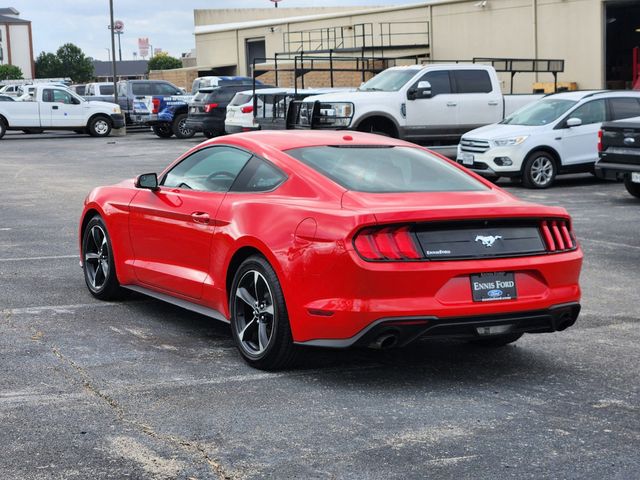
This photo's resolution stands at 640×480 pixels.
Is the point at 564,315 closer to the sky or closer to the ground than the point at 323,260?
closer to the ground

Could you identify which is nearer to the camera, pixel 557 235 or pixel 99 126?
pixel 557 235

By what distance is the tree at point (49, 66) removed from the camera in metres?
151

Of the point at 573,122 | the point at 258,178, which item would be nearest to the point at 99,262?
the point at 258,178

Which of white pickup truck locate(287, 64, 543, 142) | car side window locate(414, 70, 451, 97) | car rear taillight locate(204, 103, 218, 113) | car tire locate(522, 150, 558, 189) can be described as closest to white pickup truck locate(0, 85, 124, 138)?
car rear taillight locate(204, 103, 218, 113)

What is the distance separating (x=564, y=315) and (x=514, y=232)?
22.6 inches

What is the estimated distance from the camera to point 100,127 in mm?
39312

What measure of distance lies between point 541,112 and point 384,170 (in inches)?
517

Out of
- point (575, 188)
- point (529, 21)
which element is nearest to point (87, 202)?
point (575, 188)

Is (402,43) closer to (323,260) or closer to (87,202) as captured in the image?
(87,202)

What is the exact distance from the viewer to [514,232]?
6.30 meters

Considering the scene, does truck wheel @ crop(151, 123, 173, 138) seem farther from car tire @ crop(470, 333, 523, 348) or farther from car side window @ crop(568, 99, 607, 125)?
car tire @ crop(470, 333, 523, 348)

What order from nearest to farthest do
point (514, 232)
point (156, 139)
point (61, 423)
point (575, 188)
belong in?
point (61, 423)
point (514, 232)
point (575, 188)
point (156, 139)

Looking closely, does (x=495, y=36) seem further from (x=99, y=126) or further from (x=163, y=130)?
(x=99, y=126)

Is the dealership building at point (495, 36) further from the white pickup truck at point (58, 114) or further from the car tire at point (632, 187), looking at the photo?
the car tire at point (632, 187)
